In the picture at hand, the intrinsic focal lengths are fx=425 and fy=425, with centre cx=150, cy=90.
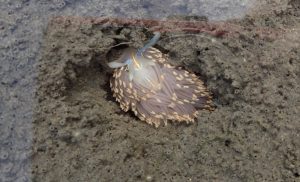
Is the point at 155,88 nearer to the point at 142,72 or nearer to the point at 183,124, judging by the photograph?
the point at 142,72

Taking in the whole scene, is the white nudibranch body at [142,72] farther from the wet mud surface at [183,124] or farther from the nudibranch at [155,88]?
the wet mud surface at [183,124]

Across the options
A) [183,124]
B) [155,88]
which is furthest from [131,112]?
[183,124]

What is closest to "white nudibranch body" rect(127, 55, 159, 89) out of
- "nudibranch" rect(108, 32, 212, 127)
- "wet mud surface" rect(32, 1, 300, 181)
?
"nudibranch" rect(108, 32, 212, 127)

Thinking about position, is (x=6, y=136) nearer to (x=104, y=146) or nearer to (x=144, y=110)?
(x=104, y=146)

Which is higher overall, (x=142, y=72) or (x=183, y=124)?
(x=142, y=72)

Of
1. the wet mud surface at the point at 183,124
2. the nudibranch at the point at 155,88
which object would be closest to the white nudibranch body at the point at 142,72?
the nudibranch at the point at 155,88

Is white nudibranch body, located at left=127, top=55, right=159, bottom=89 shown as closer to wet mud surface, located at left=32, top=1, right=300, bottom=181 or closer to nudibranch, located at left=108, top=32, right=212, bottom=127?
nudibranch, located at left=108, top=32, right=212, bottom=127

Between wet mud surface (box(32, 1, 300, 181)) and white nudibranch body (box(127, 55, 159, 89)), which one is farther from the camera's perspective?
white nudibranch body (box(127, 55, 159, 89))
